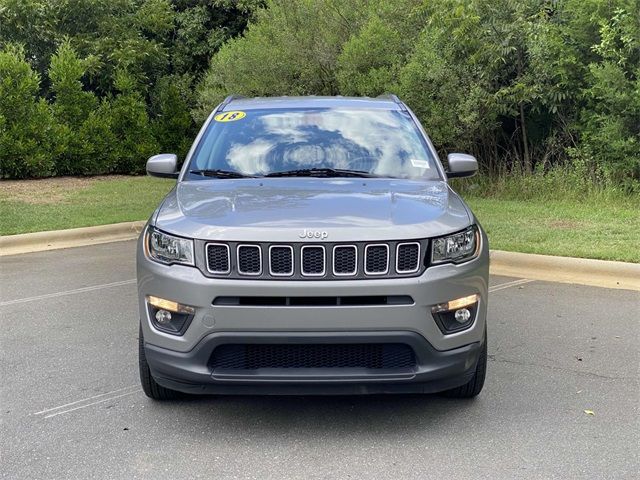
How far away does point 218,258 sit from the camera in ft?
11.5

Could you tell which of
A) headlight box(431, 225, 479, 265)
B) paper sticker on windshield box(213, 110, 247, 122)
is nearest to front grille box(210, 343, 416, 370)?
headlight box(431, 225, 479, 265)

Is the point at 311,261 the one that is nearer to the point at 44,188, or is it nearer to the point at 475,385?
the point at 475,385

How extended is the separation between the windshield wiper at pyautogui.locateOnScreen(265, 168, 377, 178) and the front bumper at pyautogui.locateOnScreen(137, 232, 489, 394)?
1193 mm

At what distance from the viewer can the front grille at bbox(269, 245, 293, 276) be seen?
11.4ft

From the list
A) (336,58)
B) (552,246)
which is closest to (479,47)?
(336,58)

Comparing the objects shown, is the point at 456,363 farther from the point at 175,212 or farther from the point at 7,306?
the point at 7,306

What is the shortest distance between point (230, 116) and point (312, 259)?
2116 mm

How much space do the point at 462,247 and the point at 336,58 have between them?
12.0m

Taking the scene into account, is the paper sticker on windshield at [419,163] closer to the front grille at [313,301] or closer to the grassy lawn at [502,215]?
the front grille at [313,301]

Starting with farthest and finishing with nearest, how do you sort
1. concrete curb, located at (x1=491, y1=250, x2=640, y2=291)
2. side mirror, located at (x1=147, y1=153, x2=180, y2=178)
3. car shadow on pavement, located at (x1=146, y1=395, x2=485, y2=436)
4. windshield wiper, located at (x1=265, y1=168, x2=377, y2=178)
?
concrete curb, located at (x1=491, y1=250, x2=640, y2=291), side mirror, located at (x1=147, y1=153, x2=180, y2=178), windshield wiper, located at (x1=265, y1=168, x2=377, y2=178), car shadow on pavement, located at (x1=146, y1=395, x2=485, y2=436)

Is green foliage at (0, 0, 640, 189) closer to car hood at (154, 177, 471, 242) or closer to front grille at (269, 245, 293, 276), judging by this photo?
car hood at (154, 177, 471, 242)

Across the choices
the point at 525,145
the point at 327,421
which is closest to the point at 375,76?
the point at 525,145

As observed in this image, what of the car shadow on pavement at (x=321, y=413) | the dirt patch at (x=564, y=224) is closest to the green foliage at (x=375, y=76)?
the dirt patch at (x=564, y=224)

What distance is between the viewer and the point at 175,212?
3857mm
